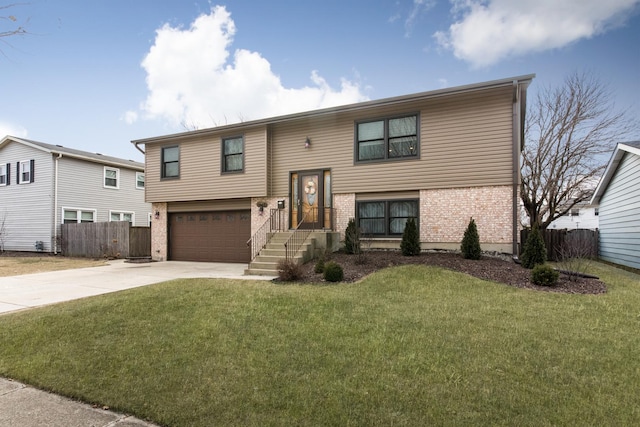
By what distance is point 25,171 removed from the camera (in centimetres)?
1969

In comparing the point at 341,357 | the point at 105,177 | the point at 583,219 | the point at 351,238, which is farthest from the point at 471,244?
the point at 583,219

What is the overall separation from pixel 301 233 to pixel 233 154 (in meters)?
4.78

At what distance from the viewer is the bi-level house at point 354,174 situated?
1003 centimetres

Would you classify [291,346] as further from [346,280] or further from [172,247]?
[172,247]

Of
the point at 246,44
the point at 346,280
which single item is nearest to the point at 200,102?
the point at 246,44

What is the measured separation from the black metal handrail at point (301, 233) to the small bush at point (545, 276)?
584cm

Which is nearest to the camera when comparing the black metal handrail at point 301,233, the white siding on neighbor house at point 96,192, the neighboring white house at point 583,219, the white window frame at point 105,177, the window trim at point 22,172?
the black metal handrail at point 301,233

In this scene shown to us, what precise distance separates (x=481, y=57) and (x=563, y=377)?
46.3 feet

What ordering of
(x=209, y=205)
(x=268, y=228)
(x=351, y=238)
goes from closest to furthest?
1. (x=351, y=238)
2. (x=268, y=228)
3. (x=209, y=205)

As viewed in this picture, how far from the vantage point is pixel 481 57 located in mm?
14023

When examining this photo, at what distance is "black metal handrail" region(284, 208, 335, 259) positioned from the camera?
10.3 metres

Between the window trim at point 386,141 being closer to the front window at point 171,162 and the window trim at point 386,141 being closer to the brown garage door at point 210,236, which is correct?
the brown garage door at point 210,236

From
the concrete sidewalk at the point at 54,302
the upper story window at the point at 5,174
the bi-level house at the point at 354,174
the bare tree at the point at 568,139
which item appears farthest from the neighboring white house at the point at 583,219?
the upper story window at the point at 5,174

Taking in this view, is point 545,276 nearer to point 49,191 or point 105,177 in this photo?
point 49,191
